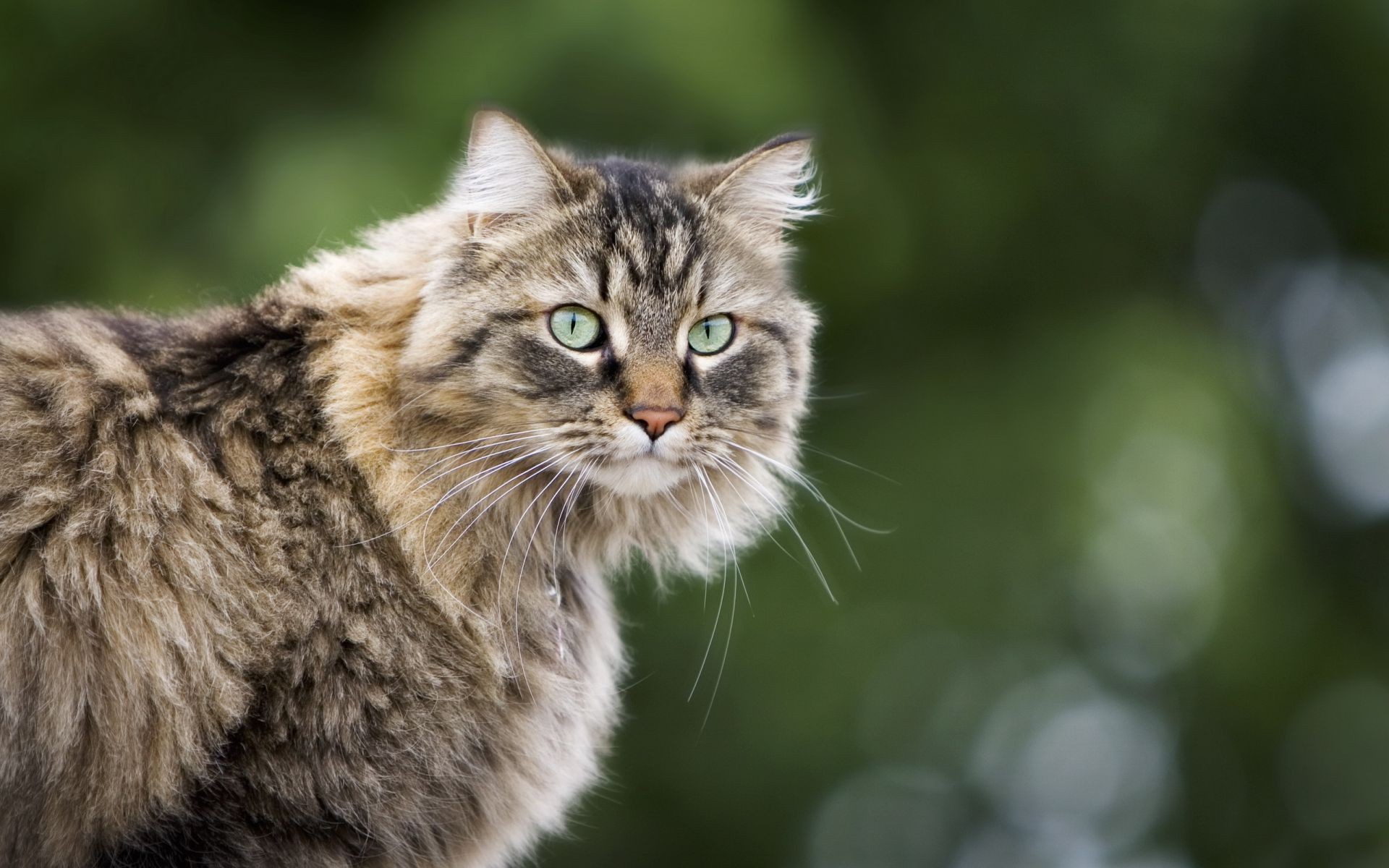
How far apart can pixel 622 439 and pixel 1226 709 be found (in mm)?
5166

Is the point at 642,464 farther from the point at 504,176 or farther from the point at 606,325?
the point at 504,176

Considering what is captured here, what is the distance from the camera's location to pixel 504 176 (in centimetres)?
300

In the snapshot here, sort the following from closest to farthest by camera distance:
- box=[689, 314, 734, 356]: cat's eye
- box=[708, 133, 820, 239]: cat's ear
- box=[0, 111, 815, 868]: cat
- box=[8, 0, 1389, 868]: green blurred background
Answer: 1. box=[0, 111, 815, 868]: cat
2. box=[689, 314, 734, 356]: cat's eye
3. box=[708, 133, 820, 239]: cat's ear
4. box=[8, 0, 1389, 868]: green blurred background

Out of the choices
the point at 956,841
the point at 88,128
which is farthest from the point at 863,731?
the point at 88,128

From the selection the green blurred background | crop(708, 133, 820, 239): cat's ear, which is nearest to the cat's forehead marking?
crop(708, 133, 820, 239): cat's ear

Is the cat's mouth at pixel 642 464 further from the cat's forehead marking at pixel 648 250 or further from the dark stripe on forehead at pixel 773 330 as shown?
the dark stripe on forehead at pixel 773 330

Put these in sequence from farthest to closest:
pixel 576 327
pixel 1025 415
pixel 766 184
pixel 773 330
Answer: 1. pixel 1025 415
2. pixel 766 184
3. pixel 773 330
4. pixel 576 327

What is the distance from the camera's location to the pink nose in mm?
2809

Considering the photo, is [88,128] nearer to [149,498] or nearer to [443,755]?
[149,498]

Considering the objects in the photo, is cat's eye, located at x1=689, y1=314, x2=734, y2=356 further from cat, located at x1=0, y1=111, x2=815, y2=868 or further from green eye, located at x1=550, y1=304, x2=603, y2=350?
green eye, located at x1=550, y1=304, x2=603, y2=350

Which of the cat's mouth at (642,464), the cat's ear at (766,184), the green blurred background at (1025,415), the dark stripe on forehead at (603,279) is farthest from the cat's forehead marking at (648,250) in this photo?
the green blurred background at (1025,415)

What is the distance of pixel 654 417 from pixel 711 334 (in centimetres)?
36

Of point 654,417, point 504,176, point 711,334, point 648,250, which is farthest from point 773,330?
point 504,176

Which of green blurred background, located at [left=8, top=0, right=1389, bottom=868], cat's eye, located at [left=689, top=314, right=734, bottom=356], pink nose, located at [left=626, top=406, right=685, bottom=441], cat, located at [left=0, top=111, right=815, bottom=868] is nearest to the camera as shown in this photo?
cat, located at [left=0, top=111, right=815, bottom=868]
